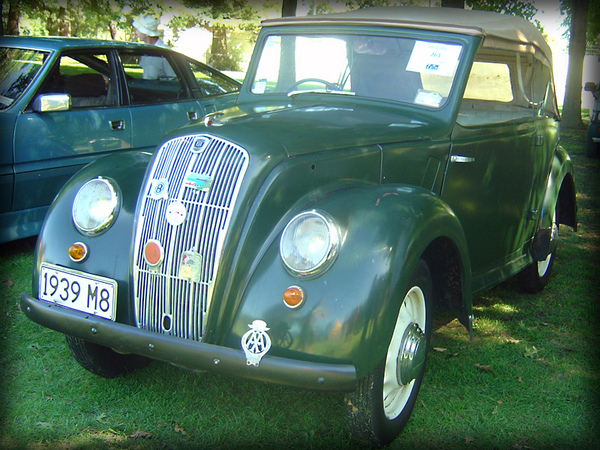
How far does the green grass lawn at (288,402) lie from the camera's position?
9.22 ft

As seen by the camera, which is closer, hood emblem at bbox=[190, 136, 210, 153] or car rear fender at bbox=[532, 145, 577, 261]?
hood emblem at bbox=[190, 136, 210, 153]

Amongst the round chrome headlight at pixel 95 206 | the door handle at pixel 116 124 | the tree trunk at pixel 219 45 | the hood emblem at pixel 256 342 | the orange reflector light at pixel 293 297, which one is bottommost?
the tree trunk at pixel 219 45

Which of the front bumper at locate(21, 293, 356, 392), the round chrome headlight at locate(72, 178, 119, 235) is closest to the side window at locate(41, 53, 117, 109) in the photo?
the round chrome headlight at locate(72, 178, 119, 235)

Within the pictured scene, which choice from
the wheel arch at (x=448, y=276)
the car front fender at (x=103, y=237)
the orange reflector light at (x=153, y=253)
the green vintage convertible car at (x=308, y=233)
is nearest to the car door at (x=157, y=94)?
the green vintage convertible car at (x=308, y=233)

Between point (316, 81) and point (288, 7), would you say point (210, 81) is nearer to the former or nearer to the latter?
point (316, 81)

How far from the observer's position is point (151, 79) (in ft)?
20.6

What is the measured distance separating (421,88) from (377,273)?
156 centimetres

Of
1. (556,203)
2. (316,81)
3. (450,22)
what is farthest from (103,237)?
(556,203)

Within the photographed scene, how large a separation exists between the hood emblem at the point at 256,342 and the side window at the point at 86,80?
3827 millimetres

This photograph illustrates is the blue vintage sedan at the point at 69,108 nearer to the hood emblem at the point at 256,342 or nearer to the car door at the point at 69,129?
the car door at the point at 69,129

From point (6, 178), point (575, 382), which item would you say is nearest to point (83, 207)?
point (6, 178)

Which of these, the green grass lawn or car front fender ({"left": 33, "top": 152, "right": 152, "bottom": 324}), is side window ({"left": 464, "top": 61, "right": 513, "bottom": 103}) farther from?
car front fender ({"left": 33, "top": 152, "right": 152, "bottom": 324})

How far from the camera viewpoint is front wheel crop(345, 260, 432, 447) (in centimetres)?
256

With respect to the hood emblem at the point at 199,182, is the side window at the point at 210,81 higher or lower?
lower
